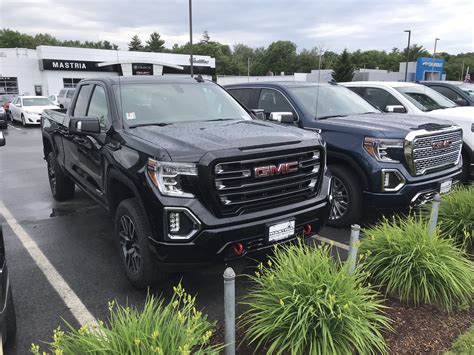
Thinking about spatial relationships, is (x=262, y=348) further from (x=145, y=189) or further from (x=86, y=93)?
(x=86, y=93)

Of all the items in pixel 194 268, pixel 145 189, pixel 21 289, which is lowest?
pixel 21 289

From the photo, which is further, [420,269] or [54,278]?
[54,278]

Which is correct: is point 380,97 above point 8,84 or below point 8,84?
above

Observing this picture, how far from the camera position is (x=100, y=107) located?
4.75m

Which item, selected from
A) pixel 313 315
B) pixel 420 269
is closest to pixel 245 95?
pixel 420 269

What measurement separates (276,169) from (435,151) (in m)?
2.86

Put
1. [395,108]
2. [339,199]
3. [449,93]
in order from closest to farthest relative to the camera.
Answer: [339,199] → [395,108] → [449,93]

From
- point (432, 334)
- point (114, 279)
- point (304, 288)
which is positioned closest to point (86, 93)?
point (114, 279)

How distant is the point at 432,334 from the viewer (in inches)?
118

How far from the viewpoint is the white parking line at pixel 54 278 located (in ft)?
11.4

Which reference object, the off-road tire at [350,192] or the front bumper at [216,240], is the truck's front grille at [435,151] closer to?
the off-road tire at [350,192]

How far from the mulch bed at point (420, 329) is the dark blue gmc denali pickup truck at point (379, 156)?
1.84 metres

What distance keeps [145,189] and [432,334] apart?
2421mm

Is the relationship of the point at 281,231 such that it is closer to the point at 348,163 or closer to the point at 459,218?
the point at 348,163
